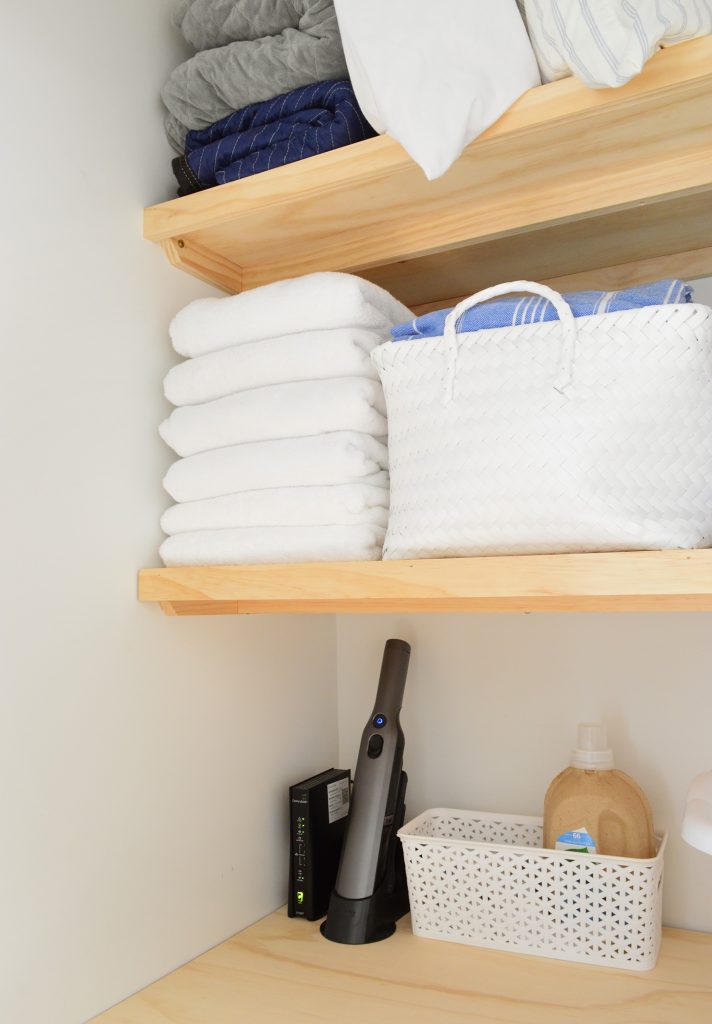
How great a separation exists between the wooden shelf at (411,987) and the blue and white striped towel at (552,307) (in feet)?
2.35

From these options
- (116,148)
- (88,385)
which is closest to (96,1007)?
(88,385)

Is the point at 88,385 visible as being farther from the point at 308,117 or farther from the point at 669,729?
the point at 669,729

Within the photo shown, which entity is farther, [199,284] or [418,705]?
[418,705]

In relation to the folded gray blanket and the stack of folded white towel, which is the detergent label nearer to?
the stack of folded white towel

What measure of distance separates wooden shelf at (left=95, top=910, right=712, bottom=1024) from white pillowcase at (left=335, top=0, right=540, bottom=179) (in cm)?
86

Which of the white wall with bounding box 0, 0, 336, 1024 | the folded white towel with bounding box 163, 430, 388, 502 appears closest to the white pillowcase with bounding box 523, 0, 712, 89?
the folded white towel with bounding box 163, 430, 388, 502

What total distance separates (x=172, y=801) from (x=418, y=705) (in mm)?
439

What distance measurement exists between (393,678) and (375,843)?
22 centimetres

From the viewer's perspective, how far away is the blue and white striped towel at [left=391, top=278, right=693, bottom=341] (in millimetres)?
836

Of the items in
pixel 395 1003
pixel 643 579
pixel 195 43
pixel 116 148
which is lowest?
pixel 395 1003

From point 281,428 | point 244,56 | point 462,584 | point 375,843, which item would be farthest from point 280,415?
point 375,843

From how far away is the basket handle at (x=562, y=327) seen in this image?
816 mm

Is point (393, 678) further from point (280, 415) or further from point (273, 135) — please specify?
point (273, 135)

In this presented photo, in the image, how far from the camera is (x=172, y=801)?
1.06 m
